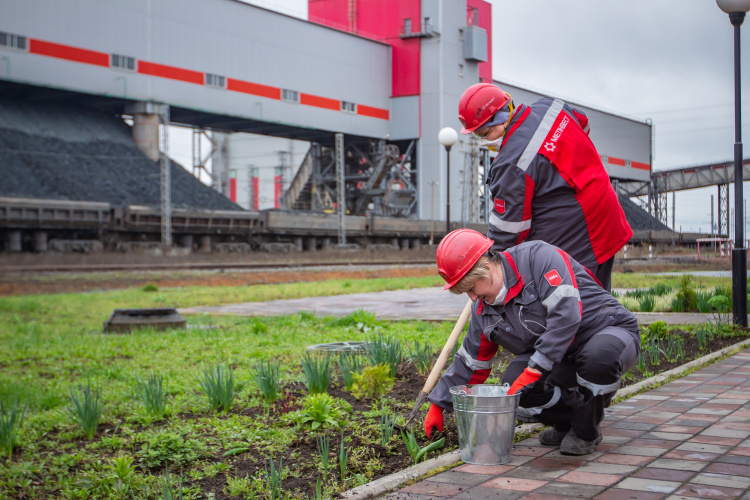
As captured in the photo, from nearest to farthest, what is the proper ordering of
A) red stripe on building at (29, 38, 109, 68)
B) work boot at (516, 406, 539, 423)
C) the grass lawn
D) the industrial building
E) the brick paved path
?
1. the brick paved path
2. the grass lawn
3. work boot at (516, 406, 539, 423)
4. red stripe on building at (29, 38, 109, 68)
5. the industrial building

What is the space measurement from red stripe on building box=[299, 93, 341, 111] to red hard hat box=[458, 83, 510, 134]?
40868mm

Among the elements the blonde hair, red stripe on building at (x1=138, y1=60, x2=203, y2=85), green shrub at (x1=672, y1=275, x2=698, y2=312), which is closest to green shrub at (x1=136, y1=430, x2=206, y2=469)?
the blonde hair

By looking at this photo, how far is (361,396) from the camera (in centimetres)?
437

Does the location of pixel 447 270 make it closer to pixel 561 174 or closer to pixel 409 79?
pixel 561 174

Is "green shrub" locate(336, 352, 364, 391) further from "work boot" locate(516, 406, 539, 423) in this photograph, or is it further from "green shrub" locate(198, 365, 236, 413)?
"work boot" locate(516, 406, 539, 423)

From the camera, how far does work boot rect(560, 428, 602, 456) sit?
3193 millimetres

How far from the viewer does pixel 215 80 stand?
39.0 metres

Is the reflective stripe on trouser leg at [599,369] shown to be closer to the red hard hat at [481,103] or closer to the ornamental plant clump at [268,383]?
the red hard hat at [481,103]

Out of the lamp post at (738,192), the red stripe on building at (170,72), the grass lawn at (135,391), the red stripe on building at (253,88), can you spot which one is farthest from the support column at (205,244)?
the lamp post at (738,192)

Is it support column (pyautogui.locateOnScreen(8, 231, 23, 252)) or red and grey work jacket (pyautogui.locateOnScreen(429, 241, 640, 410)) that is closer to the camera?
red and grey work jacket (pyautogui.locateOnScreen(429, 241, 640, 410))

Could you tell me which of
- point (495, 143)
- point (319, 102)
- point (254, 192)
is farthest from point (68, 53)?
point (495, 143)

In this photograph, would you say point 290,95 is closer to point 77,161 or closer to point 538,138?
point 77,161

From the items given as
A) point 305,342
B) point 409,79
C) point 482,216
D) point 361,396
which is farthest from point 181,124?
point 361,396

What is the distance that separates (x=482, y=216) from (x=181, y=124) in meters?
25.3
